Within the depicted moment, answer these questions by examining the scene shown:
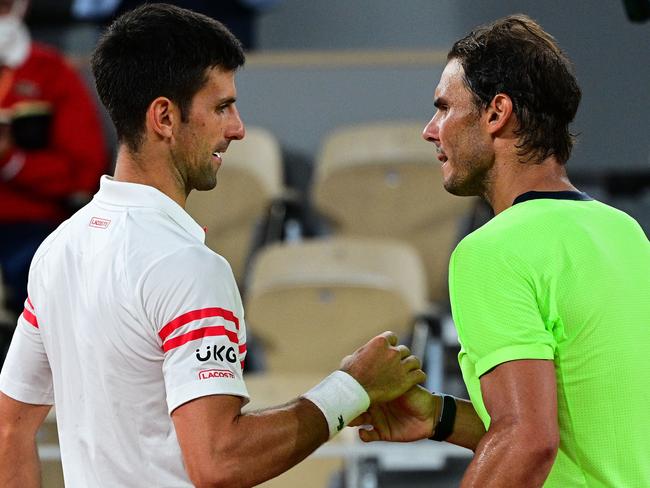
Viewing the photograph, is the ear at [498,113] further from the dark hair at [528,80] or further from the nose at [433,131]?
the nose at [433,131]

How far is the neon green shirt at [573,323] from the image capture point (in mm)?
1958

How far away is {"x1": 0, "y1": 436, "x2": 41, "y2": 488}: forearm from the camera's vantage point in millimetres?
2354

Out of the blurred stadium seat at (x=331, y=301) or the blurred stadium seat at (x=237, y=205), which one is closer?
the blurred stadium seat at (x=331, y=301)

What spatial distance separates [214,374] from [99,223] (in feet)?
1.19

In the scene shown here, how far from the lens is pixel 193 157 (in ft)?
7.22

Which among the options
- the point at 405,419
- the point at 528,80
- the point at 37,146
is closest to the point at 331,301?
the point at 37,146

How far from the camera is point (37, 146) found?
213 inches

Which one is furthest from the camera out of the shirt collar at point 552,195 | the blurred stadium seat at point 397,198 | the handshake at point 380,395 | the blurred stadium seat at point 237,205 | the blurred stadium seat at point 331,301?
the blurred stadium seat at point 237,205

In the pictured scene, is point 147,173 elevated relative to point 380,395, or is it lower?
elevated

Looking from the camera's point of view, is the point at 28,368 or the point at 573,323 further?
the point at 28,368

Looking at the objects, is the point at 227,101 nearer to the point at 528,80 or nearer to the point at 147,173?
the point at 147,173

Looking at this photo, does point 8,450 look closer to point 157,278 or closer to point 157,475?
point 157,475

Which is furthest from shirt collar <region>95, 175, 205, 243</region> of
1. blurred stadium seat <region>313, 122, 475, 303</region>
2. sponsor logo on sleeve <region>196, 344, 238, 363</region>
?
blurred stadium seat <region>313, 122, 475, 303</region>

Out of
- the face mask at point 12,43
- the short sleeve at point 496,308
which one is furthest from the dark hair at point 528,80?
the face mask at point 12,43
